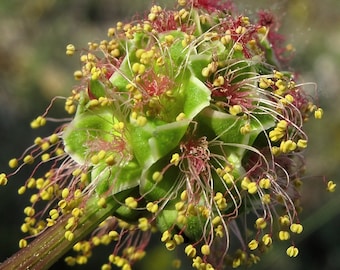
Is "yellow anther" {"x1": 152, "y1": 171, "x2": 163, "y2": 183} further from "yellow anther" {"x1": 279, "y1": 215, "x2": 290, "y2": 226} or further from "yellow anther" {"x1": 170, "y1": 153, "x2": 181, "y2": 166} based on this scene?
"yellow anther" {"x1": 279, "y1": 215, "x2": 290, "y2": 226}

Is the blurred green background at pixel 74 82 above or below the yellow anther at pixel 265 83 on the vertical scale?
below

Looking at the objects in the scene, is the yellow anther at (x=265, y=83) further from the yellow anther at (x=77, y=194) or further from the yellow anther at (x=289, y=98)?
the yellow anther at (x=77, y=194)

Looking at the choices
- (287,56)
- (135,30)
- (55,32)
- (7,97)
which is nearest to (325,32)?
(55,32)

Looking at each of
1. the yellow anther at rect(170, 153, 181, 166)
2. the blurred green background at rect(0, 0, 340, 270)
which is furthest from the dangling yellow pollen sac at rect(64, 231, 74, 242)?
the blurred green background at rect(0, 0, 340, 270)

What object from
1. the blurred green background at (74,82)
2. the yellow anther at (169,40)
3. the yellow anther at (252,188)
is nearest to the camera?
the yellow anther at (252,188)

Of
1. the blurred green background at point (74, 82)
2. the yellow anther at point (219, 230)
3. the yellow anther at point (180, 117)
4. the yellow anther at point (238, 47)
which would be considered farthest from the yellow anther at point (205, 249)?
the blurred green background at point (74, 82)

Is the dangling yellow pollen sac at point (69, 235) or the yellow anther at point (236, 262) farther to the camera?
the yellow anther at point (236, 262)

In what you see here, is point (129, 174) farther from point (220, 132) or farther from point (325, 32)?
point (325, 32)
